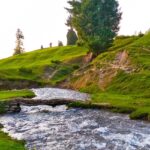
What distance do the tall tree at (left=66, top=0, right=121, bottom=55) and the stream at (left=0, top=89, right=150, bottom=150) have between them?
55.2 metres

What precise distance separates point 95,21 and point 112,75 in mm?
32631

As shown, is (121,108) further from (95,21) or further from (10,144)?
(95,21)

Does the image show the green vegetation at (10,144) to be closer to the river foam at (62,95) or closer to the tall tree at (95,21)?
the river foam at (62,95)

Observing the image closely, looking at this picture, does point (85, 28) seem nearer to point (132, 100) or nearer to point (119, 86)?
point (119, 86)

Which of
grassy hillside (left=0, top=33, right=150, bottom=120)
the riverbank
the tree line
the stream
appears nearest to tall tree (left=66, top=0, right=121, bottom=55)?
the tree line

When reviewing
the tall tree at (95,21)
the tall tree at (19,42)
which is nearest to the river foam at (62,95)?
the tall tree at (95,21)

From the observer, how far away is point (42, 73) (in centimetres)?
11056

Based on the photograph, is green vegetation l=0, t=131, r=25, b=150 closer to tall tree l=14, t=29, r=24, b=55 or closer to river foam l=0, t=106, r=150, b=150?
river foam l=0, t=106, r=150, b=150

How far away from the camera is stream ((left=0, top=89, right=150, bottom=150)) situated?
35.2 m

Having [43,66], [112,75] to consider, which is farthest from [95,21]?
[112,75]

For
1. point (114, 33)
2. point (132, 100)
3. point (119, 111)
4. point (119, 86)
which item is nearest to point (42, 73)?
point (114, 33)

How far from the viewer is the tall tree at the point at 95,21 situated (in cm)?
10939

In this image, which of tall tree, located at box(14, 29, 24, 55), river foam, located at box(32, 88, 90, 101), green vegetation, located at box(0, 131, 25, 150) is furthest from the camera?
tall tree, located at box(14, 29, 24, 55)

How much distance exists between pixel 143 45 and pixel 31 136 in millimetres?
67326
